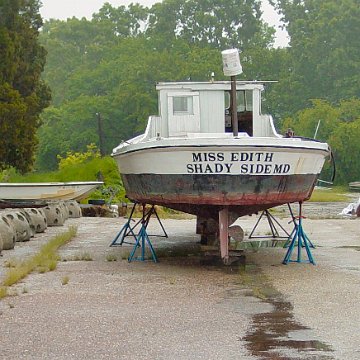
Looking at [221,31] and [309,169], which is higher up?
[221,31]

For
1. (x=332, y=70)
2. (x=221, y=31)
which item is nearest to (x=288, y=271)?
(x=332, y=70)

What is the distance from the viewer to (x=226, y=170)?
40.4 ft

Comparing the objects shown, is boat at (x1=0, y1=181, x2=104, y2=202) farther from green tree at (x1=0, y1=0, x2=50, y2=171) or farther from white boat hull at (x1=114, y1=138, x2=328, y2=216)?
white boat hull at (x1=114, y1=138, x2=328, y2=216)

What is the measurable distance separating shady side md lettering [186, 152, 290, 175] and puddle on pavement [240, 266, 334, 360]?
2.78m

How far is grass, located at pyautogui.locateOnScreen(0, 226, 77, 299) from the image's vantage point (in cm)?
1109

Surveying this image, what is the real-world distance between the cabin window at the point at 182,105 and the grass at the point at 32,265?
129 inches

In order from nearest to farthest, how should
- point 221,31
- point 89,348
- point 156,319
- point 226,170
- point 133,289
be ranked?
point 89,348
point 156,319
point 133,289
point 226,170
point 221,31

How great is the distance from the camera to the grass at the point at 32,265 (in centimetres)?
1109

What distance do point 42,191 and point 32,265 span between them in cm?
1654

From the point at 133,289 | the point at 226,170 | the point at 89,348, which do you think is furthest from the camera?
the point at 226,170

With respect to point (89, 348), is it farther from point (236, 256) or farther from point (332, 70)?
point (332, 70)

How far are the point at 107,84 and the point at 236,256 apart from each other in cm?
6397

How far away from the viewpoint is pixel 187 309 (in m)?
9.32

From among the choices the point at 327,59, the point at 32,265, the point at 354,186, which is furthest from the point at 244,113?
the point at 327,59
